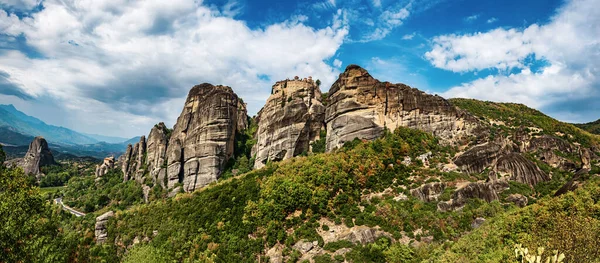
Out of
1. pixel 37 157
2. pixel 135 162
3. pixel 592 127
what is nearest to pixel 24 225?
pixel 135 162

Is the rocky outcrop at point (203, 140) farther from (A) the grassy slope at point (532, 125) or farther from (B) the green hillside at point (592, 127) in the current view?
(B) the green hillside at point (592, 127)

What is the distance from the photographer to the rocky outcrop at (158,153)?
6187cm

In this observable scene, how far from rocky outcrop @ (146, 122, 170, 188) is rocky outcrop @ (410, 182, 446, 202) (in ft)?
160

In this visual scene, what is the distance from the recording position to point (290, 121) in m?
57.6

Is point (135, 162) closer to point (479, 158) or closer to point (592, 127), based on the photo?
point (479, 158)

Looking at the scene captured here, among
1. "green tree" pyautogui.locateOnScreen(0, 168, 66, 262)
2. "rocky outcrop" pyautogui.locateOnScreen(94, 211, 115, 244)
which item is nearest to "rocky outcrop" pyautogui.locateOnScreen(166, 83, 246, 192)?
"rocky outcrop" pyautogui.locateOnScreen(94, 211, 115, 244)

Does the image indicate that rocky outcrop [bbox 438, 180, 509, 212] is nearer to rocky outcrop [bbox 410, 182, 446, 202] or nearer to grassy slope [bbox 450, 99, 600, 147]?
rocky outcrop [bbox 410, 182, 446, 202]

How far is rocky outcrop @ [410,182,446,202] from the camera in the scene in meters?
34.6

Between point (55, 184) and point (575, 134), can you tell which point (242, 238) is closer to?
point (575, 134)

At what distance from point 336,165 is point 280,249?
13.5 meters

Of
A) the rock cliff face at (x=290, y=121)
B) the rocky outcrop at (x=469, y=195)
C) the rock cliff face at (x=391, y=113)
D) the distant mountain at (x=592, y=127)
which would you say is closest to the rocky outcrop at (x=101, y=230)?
the rock cliff face at (x=290, y=121)

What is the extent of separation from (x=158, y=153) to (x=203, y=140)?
14.9m

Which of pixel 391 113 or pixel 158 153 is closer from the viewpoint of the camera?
pixel 391 113

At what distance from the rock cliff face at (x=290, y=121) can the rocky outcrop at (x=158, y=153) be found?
65.5 feet
